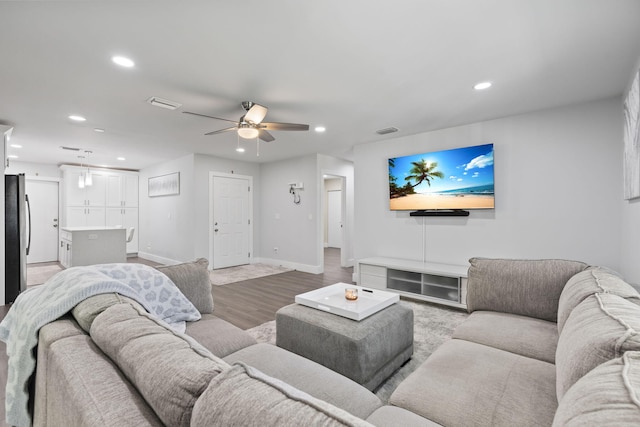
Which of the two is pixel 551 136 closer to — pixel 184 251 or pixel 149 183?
pixel 184 251

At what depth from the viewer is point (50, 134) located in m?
4.40

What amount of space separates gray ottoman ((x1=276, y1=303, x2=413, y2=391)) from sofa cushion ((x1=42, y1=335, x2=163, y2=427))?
4.21 feet

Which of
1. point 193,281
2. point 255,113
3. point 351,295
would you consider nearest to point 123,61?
point 255,113

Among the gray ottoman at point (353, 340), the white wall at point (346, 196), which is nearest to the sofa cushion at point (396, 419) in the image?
the gray ottoman at point (353, 340)

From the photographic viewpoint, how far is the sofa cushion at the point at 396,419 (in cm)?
107

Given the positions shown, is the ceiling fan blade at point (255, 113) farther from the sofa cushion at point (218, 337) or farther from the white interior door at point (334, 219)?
the white interior door at point (334, 219)

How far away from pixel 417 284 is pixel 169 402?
3705mm

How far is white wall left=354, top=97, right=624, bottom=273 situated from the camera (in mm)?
3070

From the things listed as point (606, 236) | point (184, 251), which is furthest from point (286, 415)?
point (184, 251)

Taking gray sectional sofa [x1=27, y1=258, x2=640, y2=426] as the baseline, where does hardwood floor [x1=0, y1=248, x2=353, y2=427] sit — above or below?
below

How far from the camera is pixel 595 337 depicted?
0.95m

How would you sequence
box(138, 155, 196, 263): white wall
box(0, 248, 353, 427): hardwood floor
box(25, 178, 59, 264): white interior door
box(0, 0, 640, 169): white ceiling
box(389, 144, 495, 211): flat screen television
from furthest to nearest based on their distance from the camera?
box(25, 178, 59, 264): white interior door
box(138, 155, 196, 263): white wall
box(389, 144, 495, 211): flat screen television
box(0, 248, 353, 427): hardwood floor
box(0, 0, 640, 169): white ceiling

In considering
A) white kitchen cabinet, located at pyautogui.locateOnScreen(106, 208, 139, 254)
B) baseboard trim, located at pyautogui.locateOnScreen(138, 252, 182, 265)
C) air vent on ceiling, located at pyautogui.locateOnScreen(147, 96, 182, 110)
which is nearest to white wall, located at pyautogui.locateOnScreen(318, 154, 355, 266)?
air vent on ceiling, located at pyautogui.locateOnScreen(147, 96, 182, 110)

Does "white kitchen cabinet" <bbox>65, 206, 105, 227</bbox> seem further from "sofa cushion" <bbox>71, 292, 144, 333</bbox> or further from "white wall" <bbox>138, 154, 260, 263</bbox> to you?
"sofa cushion" <bbox>71, 292, 144, 333</bbox>
